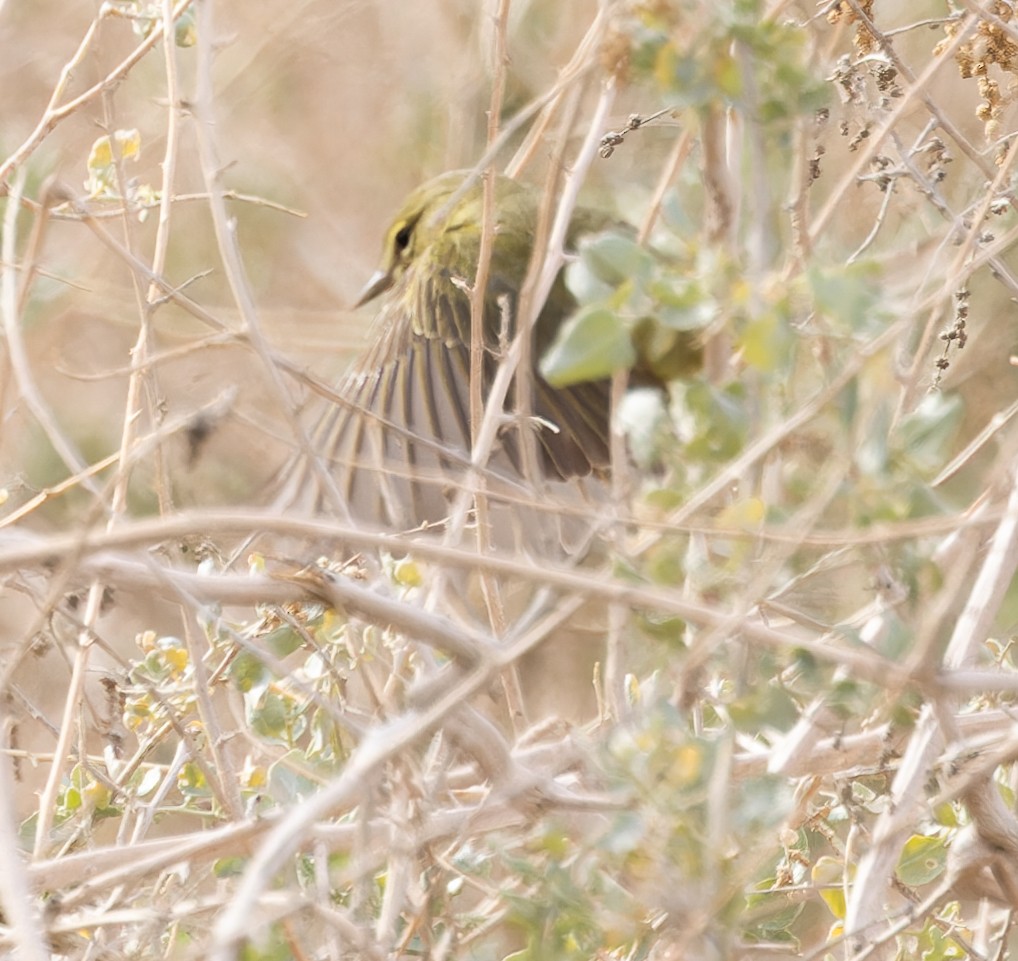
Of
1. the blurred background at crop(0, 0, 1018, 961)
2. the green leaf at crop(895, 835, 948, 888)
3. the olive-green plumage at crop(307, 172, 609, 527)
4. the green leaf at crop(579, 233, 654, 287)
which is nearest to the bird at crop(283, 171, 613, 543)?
the olive-green plumage at crop(307, 172, 609, 527)

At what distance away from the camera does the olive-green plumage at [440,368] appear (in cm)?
285

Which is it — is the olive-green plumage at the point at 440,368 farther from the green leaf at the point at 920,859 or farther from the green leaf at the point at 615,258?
the green leaf at the point at 615,258

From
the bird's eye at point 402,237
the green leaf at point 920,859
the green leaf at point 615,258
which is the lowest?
the green leaf at point 920,859

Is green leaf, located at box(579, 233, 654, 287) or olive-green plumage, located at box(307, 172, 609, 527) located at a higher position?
green leaf, located at box(579, 233, 654, 287)

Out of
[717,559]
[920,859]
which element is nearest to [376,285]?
[717,559]

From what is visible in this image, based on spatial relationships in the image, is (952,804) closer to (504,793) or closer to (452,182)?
(504,793)

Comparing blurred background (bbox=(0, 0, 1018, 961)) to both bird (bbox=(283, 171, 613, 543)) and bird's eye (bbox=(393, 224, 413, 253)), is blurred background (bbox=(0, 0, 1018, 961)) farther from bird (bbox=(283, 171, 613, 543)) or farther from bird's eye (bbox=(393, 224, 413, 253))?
bird's eye (bbox=(393, 224, 413, 253))

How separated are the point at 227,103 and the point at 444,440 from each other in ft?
6.89

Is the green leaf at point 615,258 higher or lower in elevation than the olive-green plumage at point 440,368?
higher

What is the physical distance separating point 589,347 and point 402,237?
2346mm

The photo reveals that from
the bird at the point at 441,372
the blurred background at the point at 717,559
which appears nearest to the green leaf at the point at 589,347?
the blurred background at the point at 717,559

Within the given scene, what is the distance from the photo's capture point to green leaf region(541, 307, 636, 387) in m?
1.03

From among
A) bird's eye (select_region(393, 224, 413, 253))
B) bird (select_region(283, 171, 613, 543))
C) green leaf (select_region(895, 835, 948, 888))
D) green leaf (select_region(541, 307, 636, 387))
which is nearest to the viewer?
green leaf (select_region(541, 307, 636, 387))

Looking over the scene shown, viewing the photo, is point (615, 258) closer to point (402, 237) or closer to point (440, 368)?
point (440, 368)
